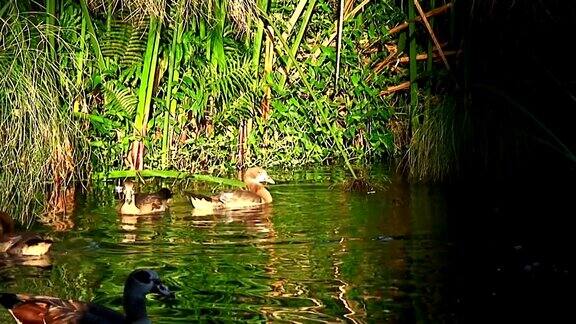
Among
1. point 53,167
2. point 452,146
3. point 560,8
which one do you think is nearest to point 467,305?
point 53,167

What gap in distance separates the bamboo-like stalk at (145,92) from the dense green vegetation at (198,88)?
2 centimetres

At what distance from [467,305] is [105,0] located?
7.69 meters

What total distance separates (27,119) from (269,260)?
282 cm

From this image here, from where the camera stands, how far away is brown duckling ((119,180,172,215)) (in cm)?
1396

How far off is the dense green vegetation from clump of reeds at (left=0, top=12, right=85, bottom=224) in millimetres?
17

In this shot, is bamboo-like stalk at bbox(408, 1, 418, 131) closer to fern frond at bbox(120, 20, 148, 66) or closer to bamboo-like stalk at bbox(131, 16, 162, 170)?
bamboo-like stalk at bbox(131, 16, 162, 170)

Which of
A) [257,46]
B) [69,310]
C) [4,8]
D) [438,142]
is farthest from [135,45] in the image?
[69,310]

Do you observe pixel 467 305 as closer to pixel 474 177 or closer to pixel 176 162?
pixel 474 177

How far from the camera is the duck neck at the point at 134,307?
8336 mm

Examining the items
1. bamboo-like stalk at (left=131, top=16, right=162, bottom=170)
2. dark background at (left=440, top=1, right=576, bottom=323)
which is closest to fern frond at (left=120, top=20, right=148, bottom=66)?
bamboo-like stalk at (left=131, top=16, right=162, bottom=170)

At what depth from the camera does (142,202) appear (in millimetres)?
14031

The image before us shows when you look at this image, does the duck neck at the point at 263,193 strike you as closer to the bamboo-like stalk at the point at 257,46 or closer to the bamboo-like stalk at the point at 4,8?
the bamboo-like stalk at the point at 257,46

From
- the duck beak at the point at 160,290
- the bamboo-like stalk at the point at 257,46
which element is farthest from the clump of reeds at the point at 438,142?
the duck beak at the point at 160,290

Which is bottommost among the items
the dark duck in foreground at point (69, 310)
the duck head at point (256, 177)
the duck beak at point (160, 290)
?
the dark duck in foreground at point (69, 310)
